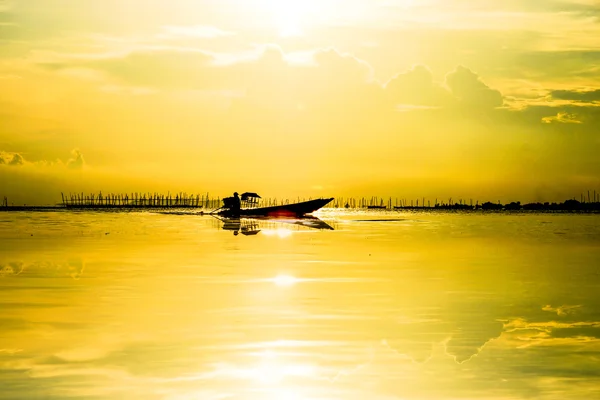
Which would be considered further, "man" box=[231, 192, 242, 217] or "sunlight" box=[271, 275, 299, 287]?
"man" box=[231, 192, 242, 217]

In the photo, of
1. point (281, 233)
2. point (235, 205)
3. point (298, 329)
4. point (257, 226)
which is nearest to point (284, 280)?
point (298, 329)

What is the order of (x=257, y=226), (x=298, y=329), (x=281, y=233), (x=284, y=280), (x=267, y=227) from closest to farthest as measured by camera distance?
(x=298, y=329), (x=284, y=280), (x=281, y=233), (x=267, y=227), (x=257, y=226)

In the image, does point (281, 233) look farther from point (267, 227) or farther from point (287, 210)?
point (287, 210)

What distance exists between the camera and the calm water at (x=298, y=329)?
11023mm

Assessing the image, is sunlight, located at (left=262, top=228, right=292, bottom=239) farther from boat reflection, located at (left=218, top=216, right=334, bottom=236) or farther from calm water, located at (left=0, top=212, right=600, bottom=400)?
calm water, located at (left=0, top=212, right=600, bottom=400)

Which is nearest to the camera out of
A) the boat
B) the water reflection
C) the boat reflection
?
the water reflection

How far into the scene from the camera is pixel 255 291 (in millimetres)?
20453

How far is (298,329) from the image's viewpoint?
48.7 ft

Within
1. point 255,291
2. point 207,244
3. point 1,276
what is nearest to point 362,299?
point 255,291

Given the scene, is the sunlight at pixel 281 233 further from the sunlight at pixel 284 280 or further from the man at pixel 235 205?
the man at pixel 235 205

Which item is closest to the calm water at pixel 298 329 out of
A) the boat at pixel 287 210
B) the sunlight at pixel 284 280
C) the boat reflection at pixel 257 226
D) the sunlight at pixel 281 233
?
the sunlight at pixel 284 280

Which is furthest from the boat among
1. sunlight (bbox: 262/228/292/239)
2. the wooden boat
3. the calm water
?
the calm water

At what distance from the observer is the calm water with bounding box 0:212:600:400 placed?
11023mm

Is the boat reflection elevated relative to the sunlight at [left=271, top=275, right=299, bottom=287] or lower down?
elevated
